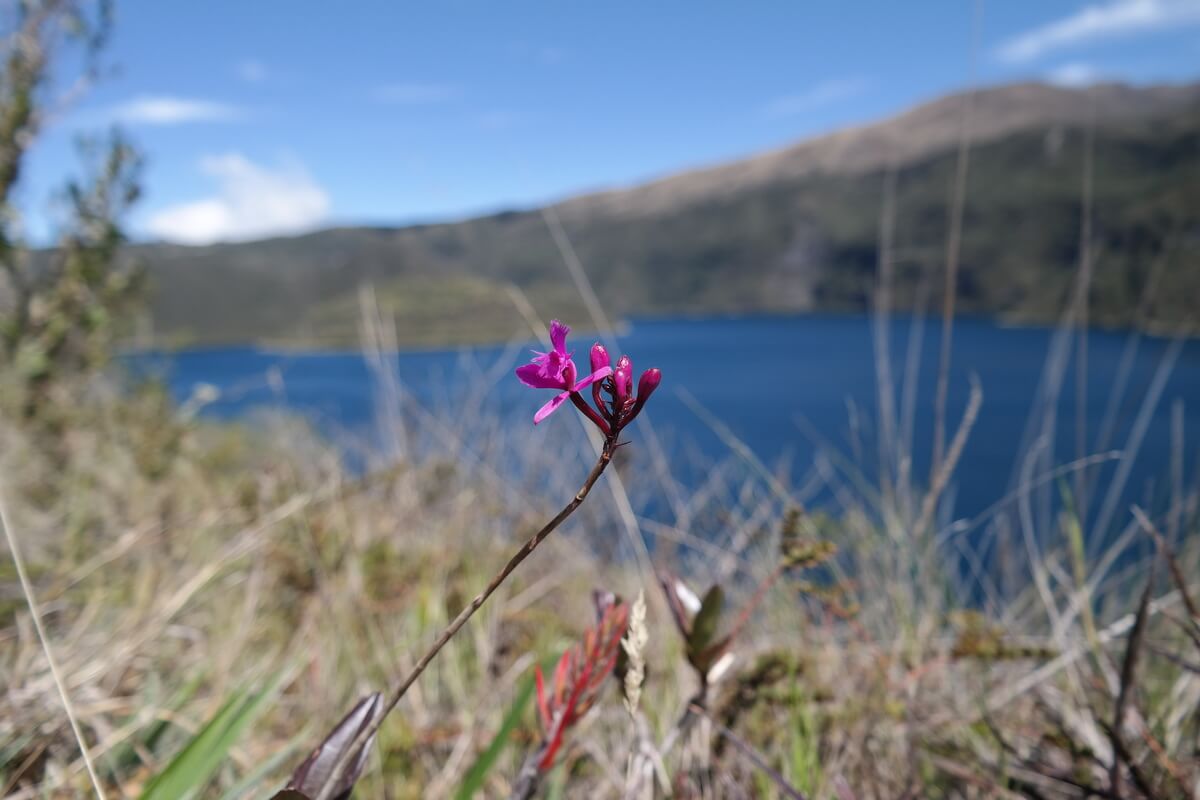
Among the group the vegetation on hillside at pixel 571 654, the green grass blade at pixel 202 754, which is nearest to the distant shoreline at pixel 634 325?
the vegetation on hillside at pixel 571 654

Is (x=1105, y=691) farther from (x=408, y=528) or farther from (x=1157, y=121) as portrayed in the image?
(x=1157, y=121)

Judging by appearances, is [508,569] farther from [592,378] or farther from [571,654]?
[571,654]

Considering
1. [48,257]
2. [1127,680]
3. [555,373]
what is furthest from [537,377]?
[48,257]

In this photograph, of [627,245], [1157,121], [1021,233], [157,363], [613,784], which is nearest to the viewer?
[613,784]

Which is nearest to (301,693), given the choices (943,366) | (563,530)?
(943,366)

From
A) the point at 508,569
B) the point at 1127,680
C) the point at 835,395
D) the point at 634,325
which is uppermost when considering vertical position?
the point at 508,569

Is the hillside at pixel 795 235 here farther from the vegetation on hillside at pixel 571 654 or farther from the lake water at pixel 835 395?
the vegetation on hillside at pixel 571 654

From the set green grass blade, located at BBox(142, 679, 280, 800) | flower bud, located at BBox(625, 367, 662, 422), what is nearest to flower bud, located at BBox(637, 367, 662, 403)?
flower bud, located at BBox(625, 367, 662, 422)
